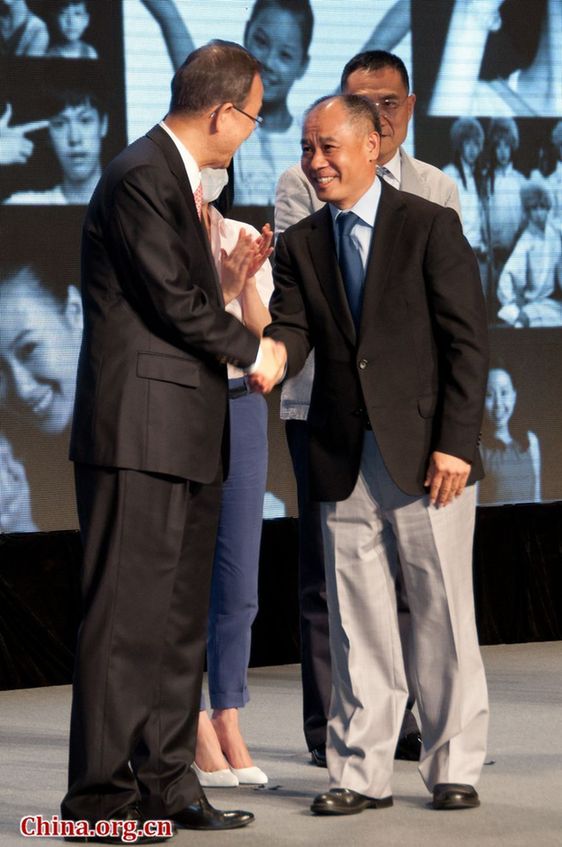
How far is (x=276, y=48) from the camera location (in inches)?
208

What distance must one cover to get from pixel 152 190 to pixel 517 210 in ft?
10.1

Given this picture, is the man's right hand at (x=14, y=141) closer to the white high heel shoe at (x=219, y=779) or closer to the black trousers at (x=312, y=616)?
the black trousers at (x=312, y=616)

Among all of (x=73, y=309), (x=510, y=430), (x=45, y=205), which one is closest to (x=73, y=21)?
(x=45, y=205)

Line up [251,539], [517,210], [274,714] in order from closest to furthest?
1. [251,539]
2. [274,714]
3. [517,210]

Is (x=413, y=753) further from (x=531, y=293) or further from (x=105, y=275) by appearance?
(x=531, y=293)

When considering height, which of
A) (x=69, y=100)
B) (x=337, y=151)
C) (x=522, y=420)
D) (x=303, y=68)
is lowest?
(x=522, y=420)

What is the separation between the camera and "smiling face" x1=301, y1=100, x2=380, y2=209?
3070mm

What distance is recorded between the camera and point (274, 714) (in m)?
4.39

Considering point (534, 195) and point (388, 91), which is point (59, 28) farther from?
point (534, 195)

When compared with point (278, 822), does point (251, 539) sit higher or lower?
higher

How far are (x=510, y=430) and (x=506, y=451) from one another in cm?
8

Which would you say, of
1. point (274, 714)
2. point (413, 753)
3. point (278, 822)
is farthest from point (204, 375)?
point (274, 714)

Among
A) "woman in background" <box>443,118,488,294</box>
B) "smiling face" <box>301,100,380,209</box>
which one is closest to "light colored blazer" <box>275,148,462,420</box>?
Answer: "smiling face" <box>301,100,380,209</box>

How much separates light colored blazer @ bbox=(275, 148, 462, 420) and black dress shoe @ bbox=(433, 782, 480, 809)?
3.14 feet
